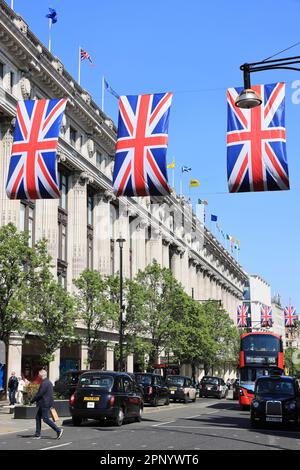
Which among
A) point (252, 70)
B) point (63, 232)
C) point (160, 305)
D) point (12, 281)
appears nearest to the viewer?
point (252, 70)

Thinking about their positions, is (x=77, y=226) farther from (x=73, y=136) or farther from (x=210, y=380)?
(x=210, y=380)

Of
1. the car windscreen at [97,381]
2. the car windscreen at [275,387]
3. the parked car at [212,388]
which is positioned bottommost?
the parked car at [212,388]

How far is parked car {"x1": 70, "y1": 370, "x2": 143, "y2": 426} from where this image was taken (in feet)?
68.5

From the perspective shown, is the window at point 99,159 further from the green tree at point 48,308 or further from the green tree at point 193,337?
the green tree at point 48,308

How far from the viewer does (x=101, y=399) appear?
2091 cm

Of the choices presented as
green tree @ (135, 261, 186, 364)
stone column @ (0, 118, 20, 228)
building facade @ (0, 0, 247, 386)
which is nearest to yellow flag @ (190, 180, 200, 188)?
building facade @ (0, 0, 247, 386)

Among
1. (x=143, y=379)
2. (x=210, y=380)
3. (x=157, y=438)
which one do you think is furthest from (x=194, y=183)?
(x=157, y=438)

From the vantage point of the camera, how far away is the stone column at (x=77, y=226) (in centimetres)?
4981

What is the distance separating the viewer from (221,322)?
84.5m

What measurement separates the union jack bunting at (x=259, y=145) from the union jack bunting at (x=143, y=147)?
7.04 feet

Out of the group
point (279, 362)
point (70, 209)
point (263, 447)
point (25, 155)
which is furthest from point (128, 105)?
point (70, 209)

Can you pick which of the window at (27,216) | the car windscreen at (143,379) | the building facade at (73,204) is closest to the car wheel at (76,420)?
the car windscreen at (143,379)

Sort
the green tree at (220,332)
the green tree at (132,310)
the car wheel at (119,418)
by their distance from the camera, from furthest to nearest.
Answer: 1. the green tree at (220,332)
2. the green tree at (132,310)
3. the car wheel at (119,418)

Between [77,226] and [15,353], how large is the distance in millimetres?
14923
